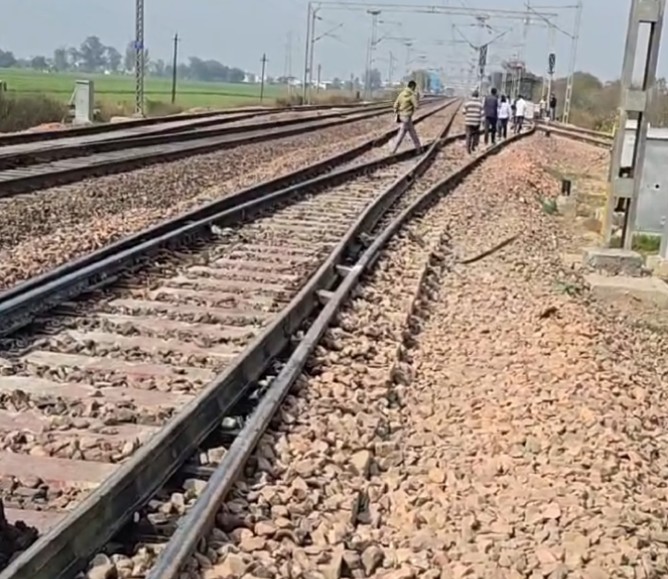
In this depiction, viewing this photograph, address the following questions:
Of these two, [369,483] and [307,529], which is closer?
[307,529]

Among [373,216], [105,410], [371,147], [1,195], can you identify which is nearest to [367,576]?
[105,410]

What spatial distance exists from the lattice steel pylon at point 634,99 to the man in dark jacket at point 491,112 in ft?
60.8

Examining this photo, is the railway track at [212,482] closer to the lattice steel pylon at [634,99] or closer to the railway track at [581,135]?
the lattice steel pylon at [634,99]

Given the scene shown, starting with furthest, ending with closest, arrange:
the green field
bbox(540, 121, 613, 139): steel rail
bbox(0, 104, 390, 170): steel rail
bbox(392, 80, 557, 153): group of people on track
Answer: the green field
bbox(540, 121, 613, 139): steel rail
bbox(392, 80, 557, 153): group of people on track
bbox(0, 104, 390, 170): steel rail

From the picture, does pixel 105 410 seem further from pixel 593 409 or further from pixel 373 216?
pixel 373 216

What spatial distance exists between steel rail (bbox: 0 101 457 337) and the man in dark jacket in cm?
1550

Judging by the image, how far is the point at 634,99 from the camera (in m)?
11.7

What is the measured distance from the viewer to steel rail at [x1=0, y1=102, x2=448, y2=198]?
14498 millimetres

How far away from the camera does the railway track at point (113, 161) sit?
1469 centimetres

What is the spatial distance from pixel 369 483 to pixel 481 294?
205 inches

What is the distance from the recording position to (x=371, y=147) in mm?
27938

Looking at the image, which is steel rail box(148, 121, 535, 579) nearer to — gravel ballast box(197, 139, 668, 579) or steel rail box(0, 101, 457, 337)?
gravel ballast box(197, 139, 668, 579)

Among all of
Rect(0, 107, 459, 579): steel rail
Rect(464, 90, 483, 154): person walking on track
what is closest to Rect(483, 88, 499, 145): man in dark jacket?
Rect(464, 90, 483, 154): person walking on track

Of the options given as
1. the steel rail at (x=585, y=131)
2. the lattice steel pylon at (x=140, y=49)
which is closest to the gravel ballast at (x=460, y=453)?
the lattice steel pylon at (x=140, y=49)
